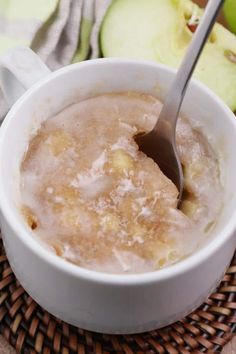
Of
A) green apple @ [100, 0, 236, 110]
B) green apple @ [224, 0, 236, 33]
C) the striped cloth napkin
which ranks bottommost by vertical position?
the striped cloth napkin

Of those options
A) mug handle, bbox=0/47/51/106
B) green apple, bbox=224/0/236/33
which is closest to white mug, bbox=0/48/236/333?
mug handle, bbox=0/47/51/106

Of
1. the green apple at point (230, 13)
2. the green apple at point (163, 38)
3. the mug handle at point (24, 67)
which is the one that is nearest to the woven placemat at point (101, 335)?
the mug handle at point (24, 67)

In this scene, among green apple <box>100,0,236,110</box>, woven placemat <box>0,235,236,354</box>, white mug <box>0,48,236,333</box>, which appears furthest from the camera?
green apple <box>100,0,236,110</box>

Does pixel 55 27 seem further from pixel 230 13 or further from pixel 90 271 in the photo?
pixel 90 271

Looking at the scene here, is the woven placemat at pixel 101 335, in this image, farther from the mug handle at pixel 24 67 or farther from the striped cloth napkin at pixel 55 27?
the striped cloth napkin at pixel 55 27

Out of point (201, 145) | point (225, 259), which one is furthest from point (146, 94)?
point (225, 259)

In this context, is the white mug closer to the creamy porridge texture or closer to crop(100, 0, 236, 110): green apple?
the creamy porridge texture

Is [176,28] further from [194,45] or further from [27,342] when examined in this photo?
[27,342]
